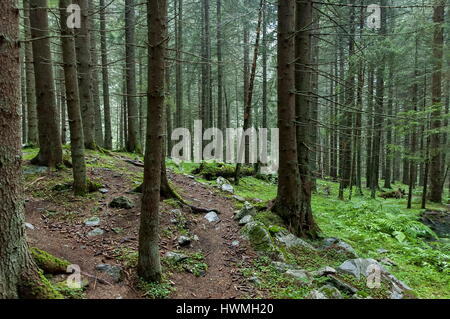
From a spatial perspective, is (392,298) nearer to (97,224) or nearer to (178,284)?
(178,284)

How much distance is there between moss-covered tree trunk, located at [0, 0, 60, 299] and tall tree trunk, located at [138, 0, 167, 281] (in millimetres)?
1266

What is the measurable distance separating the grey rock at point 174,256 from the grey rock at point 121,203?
5.62 feet

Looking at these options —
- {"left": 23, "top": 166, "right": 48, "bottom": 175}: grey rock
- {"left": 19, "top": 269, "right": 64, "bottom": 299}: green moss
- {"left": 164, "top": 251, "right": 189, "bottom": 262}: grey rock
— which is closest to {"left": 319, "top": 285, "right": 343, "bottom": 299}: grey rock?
{"left": 164, "top": 251, "right": 189, "bottom": 262}: grey rock

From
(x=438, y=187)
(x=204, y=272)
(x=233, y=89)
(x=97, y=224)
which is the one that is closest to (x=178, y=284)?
(x=204, y=272)

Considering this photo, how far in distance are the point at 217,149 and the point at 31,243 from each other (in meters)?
18.7

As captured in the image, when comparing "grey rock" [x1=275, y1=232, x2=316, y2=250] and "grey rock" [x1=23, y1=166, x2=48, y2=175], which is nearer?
"grey rock" [x1=275, y1=232, x2=316, y2=250]

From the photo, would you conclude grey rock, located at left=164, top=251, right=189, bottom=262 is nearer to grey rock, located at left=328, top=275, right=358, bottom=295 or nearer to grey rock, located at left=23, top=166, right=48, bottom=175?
grey rock, located at left=328, top=275, right=358, bottom=295

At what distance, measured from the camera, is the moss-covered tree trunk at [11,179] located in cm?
259

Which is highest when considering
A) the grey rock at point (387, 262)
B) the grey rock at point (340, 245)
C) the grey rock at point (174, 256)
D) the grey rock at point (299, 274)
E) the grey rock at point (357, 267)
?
the grey rock at point (174, 256)

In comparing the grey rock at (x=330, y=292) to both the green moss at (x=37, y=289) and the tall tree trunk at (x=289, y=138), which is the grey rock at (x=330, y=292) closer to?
the tall tree trunk at (x=289, y=138)

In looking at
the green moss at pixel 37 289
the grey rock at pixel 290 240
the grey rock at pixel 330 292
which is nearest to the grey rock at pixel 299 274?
the grey rock at pixel 330 292

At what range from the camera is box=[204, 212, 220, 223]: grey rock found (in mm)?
6375

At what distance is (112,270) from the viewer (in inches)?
151

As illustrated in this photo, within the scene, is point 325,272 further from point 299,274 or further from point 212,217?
point 212,217
